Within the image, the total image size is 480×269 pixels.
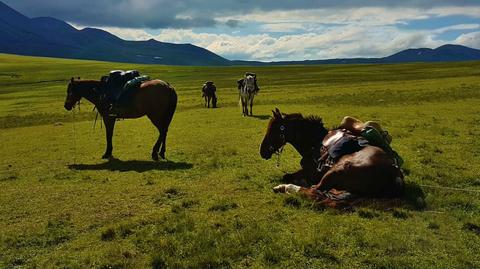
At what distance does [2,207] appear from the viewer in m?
11.3

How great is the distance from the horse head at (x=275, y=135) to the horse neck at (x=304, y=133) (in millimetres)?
158

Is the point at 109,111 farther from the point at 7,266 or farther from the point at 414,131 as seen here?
the point at 414,131

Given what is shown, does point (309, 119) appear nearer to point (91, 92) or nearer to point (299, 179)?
point (299, 179)

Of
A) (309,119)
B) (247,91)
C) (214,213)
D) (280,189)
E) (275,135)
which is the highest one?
(309,119)

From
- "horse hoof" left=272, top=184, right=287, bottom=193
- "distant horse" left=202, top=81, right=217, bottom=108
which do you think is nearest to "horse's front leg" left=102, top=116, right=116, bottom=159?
"horse hoof" left=272, top=184, right=287, bottom=193

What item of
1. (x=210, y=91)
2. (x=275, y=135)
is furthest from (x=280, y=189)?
(x=210, y=91)

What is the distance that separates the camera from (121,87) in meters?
17.7

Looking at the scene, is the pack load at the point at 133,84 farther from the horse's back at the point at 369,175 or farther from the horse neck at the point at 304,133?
the horse's back at the point at 369,175

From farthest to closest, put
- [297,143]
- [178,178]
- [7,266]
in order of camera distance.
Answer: [178,178]
[297,143]
[7,266]

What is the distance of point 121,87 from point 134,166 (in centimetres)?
336

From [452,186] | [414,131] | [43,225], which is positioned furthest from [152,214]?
[414,131]

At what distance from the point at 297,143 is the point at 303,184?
125cm

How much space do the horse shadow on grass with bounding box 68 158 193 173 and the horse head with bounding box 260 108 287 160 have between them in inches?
165

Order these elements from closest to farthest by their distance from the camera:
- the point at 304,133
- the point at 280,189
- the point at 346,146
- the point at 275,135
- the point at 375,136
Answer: the point at 346,146 → the point at 375,136 → the point at 280,189 → the point at 304,133 → the point at 275,135
